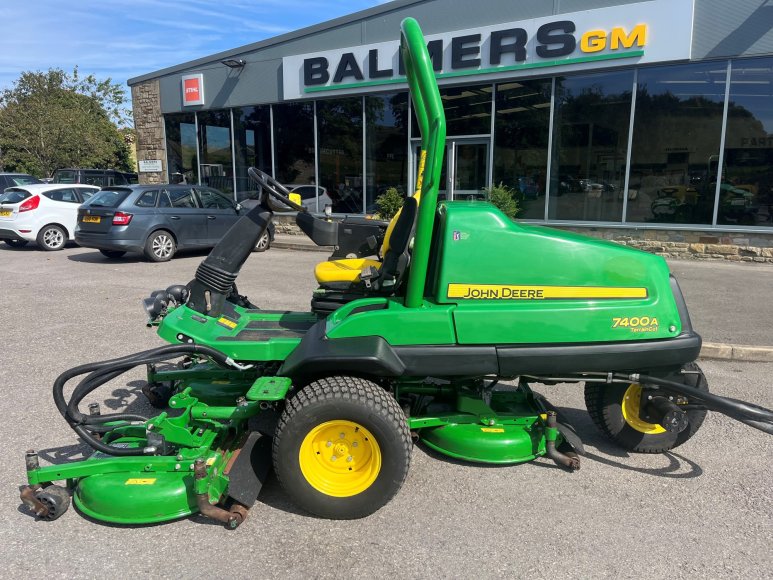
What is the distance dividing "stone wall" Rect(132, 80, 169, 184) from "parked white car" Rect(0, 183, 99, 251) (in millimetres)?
5768

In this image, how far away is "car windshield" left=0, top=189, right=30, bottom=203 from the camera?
485 inches

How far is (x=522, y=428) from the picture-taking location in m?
3.29

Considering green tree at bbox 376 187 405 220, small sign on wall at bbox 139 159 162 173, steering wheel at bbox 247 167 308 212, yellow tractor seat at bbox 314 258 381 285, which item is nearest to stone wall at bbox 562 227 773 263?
green tree at bbox 376 187 405 220

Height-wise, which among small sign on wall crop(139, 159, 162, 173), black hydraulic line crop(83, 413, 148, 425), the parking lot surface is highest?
small sign on wall crop(139, 159, 162, 173)

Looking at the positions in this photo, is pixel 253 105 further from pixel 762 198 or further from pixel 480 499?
pixel 480 499

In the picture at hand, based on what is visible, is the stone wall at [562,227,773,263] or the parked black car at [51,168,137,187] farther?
the parked black car at [51,168,137,187]

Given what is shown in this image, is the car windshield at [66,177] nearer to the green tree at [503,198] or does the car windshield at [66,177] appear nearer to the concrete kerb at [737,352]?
the green tree at [503,198]

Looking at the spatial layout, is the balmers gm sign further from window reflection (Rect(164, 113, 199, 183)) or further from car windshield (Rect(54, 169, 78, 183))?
car windshield (Rect(54, 169, 78, 183))

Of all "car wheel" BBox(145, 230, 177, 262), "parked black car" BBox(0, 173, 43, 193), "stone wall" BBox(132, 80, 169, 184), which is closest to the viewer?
"car wheel" BBox(145, 230, 177, 262)

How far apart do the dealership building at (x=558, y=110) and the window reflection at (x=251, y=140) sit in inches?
3.1

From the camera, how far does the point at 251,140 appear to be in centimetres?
1644

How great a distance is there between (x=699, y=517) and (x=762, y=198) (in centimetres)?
1012

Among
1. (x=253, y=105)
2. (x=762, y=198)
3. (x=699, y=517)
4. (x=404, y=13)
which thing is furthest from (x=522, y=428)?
(x=253, y=105)

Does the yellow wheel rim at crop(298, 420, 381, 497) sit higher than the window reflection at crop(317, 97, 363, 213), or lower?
lower
